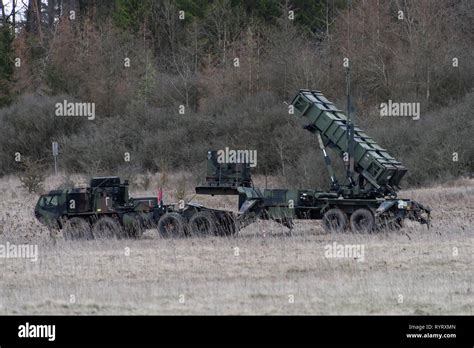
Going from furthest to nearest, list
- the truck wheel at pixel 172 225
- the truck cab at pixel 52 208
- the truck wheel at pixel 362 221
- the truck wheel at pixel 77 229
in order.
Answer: the truck cab at pixel 52 208 → the truck wheel at pixel 172 225 → the truck wheel at pixel 77 229 → the truck wheel at pixel 362 221

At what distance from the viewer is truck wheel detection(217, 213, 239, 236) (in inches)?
1049

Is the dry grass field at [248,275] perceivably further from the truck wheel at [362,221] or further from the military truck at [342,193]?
the truck wheel at [362,221]

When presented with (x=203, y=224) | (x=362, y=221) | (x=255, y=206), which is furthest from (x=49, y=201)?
(x=362, y=221)

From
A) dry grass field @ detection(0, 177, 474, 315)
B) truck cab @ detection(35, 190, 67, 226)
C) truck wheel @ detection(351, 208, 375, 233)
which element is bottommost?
dry grass field @ detection(0, 177, 474, 315)

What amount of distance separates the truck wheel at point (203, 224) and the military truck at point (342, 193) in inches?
30.3

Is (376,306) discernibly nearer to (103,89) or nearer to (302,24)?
(103,89)

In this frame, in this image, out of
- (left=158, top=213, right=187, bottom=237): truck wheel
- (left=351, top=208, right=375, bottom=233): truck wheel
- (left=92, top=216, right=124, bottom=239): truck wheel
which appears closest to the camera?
(left=351, top=208, right=375, bottom=233): truck wheel

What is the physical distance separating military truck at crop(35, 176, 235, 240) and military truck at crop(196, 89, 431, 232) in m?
0.89

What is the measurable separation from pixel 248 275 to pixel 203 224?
28.3 feet

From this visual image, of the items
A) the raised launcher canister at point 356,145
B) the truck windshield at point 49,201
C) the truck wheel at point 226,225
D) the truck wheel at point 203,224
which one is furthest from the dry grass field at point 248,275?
the raised launcher canister at point 356,145

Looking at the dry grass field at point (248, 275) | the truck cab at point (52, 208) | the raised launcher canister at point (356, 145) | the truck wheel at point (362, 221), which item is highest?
the raised launcher canister at point (356, 145)

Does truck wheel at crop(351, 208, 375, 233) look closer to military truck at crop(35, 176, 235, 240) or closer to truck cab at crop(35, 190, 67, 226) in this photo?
military truck at crop(35, 176, 235, 240)

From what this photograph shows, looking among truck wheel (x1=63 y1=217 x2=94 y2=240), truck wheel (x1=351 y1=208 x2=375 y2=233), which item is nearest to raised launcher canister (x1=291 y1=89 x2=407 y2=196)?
truck wheel (x1=351 y1=208 x2=375 y2=233)

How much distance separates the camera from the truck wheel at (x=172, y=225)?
26.5 metres
